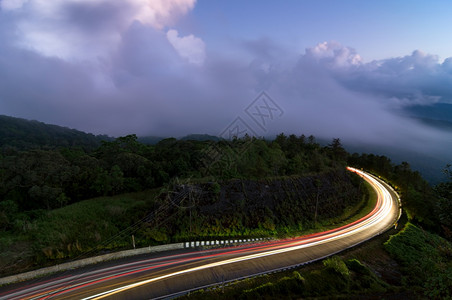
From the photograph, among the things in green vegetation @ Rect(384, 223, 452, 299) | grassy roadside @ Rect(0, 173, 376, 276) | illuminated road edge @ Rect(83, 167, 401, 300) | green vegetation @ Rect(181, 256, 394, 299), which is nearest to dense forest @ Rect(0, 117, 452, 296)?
grassy roadside @ Rect(0, 173, 376, 276)

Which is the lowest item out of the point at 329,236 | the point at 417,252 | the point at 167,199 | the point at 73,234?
the point at 417,252

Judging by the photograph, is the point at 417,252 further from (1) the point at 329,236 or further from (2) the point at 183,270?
(2) the point at 183,270

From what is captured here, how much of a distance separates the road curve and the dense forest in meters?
2.27

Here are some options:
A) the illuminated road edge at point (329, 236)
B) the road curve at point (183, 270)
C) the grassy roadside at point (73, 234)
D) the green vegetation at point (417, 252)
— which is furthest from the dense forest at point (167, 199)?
the green vegetation at point (417, 252)

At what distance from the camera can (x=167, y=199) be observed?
22906mm

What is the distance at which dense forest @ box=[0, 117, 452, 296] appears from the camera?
18.9 meters

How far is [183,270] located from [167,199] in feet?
26.9

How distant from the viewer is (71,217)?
2056 centimetres

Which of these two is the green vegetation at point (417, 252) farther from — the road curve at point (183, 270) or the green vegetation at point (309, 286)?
the road curve at point (183, 270)

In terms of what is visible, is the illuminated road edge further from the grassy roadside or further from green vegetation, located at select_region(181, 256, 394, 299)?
green vegetation, located at select_region(181, 256, 394, 299)

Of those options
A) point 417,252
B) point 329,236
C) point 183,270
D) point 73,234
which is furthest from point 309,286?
point 73,234

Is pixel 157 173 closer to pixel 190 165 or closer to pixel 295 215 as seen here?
pixel 190 165

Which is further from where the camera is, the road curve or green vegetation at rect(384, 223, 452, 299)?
the road curve

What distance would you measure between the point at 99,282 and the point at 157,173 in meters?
16.2
